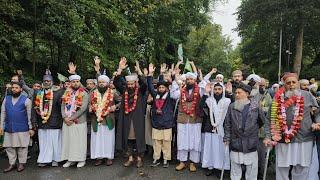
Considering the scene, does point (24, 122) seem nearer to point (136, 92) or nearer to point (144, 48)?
point (136, 92)

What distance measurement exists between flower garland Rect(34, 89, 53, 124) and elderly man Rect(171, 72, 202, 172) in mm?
3000

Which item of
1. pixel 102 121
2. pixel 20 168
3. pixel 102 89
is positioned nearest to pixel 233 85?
pixel 102 89

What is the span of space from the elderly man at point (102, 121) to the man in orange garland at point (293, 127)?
12.8 feet

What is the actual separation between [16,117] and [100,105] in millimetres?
1884

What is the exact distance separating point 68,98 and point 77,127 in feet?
2.32

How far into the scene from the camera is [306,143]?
24.0ft

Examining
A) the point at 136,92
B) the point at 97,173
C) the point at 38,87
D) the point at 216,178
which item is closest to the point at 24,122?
the point at 38,87

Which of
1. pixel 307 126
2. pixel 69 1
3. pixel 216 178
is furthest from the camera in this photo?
pixel 69 1

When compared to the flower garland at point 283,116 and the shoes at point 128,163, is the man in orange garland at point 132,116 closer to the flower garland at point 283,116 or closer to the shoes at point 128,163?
the shoes at point 128,163

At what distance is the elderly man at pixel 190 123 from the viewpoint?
929 cm

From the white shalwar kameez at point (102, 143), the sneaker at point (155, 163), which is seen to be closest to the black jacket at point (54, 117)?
the white shalwar kameez at point (102, 143)

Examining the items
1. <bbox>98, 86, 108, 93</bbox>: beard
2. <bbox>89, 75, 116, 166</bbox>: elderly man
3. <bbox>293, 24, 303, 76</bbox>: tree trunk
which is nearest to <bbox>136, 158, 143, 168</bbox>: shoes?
<bbox>89, 75, 116, 166</bbox>: elderly man

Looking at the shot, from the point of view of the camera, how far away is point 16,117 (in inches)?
366

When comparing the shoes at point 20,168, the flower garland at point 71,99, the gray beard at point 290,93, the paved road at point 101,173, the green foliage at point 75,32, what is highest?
the green foliage at point 75,32
